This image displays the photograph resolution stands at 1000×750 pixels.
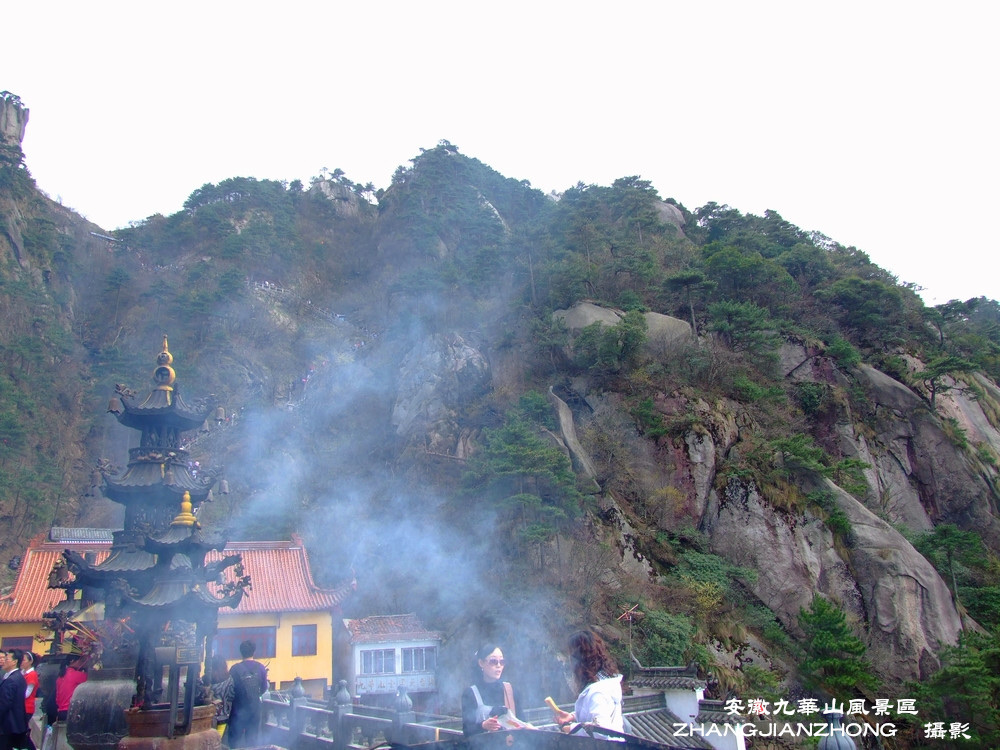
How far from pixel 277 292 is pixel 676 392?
Result: 2344 centimetres

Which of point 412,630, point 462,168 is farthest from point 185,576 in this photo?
point 462,168

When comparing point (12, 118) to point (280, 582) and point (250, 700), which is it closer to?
point (280, 582)

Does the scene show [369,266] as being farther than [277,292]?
Yes

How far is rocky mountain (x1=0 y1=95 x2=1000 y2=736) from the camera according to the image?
19.0m

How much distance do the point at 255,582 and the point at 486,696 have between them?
17.6 meters

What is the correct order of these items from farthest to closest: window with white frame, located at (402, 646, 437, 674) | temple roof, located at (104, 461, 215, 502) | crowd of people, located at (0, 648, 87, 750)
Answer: window with white frame, located at (402, 646, 437, 674), temple roof, located at (104, 461, 215, 502), crowd of people, located at (0, 648, 87, 750)

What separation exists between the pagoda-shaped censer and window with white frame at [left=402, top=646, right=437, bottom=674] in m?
9.90

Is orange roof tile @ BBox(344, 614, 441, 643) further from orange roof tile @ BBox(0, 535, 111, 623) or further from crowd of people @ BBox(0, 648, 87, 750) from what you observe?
crowd of people @ BBox(0, 648, 87, 750)

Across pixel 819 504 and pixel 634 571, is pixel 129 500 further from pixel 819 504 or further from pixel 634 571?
pixel 819 504

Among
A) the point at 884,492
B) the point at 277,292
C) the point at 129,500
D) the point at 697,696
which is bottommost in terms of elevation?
the point at 697,696

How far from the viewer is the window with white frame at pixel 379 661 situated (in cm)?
1947

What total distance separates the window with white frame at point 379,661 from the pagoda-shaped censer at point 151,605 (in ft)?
31.3

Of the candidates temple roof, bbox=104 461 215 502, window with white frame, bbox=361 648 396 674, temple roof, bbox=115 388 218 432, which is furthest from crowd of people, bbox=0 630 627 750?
window with white frame, bbox=361 648 396 674

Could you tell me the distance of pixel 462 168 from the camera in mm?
44219
